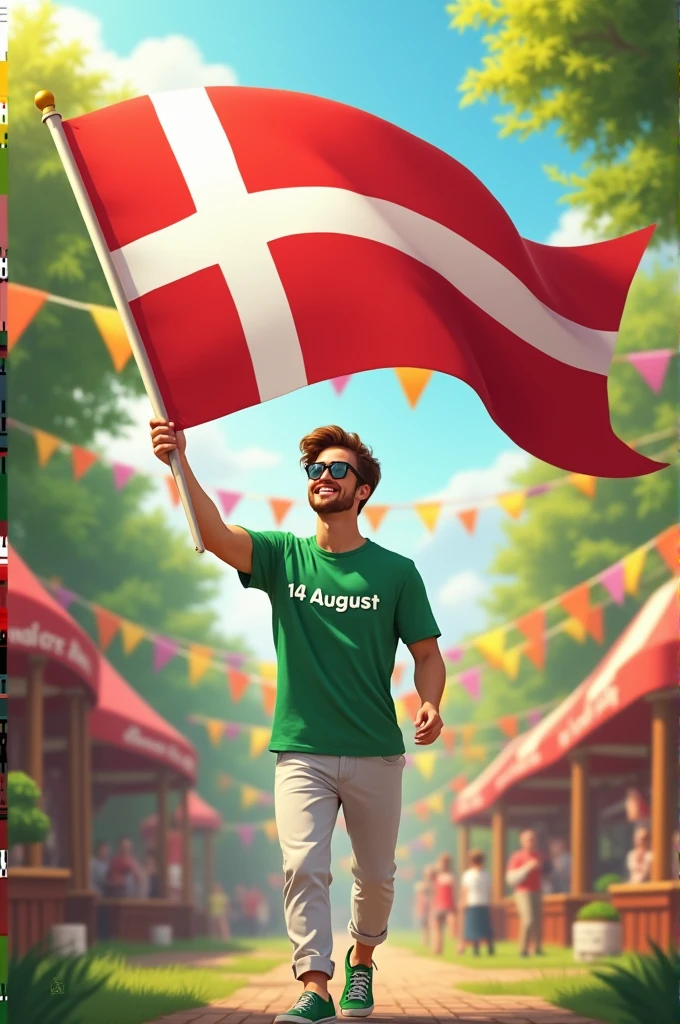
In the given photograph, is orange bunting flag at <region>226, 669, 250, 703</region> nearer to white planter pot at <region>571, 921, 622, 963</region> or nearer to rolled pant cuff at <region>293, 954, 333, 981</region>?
white planter pot at <region>571, 921, 622, 963</region>

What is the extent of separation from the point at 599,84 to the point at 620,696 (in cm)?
662

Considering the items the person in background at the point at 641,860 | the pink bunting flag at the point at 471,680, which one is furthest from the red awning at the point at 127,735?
the pink bunting flag at the point at 471,680

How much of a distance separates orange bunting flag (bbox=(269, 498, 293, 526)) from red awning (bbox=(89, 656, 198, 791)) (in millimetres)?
3261

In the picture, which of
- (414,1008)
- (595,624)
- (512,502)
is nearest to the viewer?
(414,1008)

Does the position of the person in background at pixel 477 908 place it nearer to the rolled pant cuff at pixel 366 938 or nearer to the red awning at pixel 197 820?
the rolled pant cuff at pixel 366 938

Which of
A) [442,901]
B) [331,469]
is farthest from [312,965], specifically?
[442,901]

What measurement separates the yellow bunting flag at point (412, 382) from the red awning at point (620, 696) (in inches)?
124

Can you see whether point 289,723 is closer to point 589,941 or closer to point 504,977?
point 504,977

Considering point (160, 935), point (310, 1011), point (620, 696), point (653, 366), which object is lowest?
point (160, 935)

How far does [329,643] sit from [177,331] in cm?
144

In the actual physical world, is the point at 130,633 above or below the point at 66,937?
above

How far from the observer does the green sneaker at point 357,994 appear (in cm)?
587

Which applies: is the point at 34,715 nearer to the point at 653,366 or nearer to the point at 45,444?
the point at 45,444

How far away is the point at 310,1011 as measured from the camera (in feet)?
17.0
